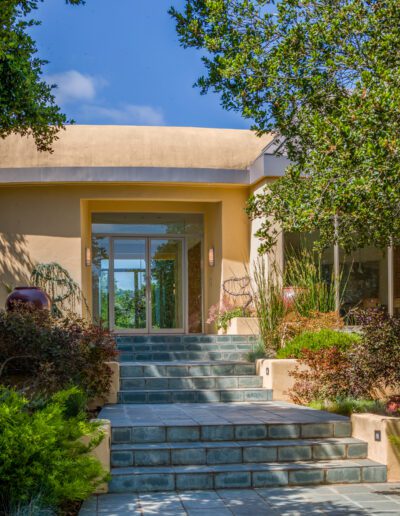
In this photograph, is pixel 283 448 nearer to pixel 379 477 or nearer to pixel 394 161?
pixel 379 477

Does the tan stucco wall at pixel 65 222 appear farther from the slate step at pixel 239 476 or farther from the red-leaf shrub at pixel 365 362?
the slate step at pixel 239 476

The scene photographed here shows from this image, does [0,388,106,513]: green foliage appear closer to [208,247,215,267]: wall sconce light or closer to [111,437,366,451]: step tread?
[111,437,366,451]: step tread

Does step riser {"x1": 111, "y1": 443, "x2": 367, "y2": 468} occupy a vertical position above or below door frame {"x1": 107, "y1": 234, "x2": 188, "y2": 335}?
below

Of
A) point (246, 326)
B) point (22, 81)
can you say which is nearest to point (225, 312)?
point (246, 326)

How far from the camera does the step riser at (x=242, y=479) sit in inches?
261

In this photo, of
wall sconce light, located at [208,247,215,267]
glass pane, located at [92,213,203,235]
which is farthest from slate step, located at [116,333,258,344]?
glass pane, located at [92,213,203,235]

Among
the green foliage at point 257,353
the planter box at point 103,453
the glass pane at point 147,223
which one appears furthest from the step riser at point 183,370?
the glass pane at point 147,223

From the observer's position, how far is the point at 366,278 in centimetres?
1279

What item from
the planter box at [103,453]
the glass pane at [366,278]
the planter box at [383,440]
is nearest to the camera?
the planter box at [103,453]

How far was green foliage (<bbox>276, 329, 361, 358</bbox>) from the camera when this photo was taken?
9719 mm

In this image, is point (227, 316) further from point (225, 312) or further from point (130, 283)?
point (130, 283)

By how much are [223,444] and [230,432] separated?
268 millimetres

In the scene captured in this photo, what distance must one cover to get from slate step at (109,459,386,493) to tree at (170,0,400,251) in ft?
7.19

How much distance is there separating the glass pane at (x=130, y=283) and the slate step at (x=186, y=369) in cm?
438
